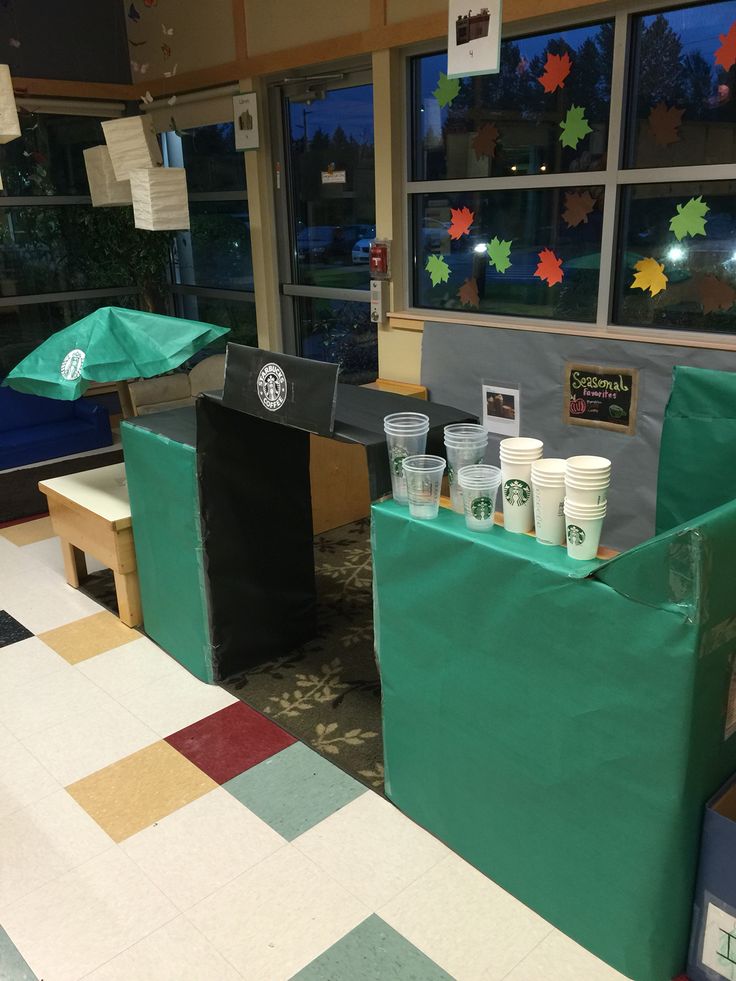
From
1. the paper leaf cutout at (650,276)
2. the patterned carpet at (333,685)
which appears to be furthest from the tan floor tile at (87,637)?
the paper leaf cutout at (650,276)

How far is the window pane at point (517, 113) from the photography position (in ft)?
11.8

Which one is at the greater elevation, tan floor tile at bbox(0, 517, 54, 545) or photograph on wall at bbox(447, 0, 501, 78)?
photograph on wall at bbox(447, 0, 501, 78)

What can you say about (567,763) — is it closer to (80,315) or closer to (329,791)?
(329,791)

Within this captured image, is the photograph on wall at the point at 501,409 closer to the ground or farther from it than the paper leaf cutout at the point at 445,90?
closer to the ground

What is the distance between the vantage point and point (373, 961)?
73.2 inches

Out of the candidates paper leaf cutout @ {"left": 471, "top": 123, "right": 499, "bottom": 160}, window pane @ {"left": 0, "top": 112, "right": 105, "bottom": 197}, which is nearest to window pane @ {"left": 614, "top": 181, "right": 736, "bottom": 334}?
paper leaf cutout @ {"left": 471, "top": 123, "right": 499, "bottom": 160}

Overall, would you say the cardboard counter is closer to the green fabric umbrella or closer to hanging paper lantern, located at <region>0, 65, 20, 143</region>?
the green fabric umbrella

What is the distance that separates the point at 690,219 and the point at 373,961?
3.05 metres

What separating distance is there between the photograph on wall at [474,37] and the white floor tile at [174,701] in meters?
2.37

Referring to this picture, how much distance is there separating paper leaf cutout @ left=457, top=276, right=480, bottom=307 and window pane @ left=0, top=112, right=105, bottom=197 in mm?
3584

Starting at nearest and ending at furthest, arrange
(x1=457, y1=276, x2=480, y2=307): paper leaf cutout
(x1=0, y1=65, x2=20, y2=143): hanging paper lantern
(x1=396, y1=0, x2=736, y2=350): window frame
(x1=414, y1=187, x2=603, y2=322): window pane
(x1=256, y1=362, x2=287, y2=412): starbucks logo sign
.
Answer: (x1=256, y1=362, x2=287, y2=412): starbucks logo sign < (x1=0, y1=65, x2=20, y2=143): hanging paper lantern < (x1=396, y1=0, x2=736, y2=350): window frame < (x1=414, y1=187, x2=603, y2=322): window pane < (x1=457, y1=276, x2=480, y2=307): paper leaf cutout

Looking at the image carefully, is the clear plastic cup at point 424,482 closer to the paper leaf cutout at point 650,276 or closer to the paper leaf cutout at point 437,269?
the paper leaf cutout at point 650,276

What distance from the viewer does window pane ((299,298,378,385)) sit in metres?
5.12

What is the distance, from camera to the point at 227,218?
5.83 metres
